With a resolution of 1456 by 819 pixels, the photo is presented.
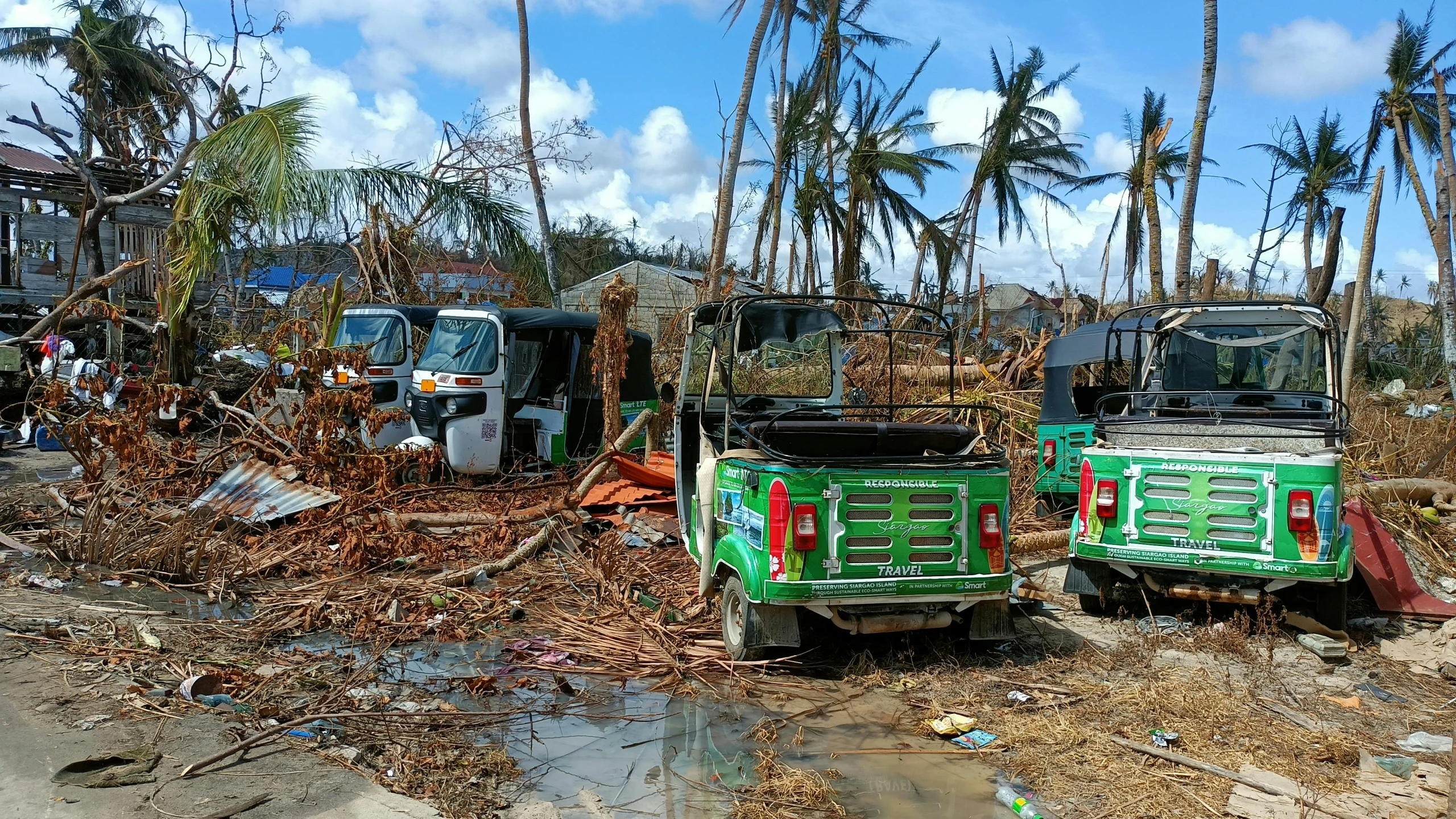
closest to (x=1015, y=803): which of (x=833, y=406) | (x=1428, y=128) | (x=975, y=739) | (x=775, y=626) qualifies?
(x=975, y=739)

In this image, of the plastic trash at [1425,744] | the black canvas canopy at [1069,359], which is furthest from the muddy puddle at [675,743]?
the black canvas canopy at [1069,359]

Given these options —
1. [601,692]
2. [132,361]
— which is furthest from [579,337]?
[132,361]

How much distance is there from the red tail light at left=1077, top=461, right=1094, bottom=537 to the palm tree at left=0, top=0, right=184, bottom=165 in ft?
82.9

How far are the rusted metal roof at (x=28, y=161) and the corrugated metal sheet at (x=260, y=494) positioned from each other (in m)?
16.5

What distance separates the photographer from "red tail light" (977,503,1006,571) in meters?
5.83

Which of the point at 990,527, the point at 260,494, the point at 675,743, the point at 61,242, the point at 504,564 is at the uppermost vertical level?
the point at 61,242

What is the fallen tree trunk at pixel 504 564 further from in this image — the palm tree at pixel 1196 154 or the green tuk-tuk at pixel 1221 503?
the palm tree at pixel 1196 154

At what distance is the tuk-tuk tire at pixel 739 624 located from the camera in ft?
18.5

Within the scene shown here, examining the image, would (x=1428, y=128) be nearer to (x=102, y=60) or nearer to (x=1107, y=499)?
(x=1107, y=499)

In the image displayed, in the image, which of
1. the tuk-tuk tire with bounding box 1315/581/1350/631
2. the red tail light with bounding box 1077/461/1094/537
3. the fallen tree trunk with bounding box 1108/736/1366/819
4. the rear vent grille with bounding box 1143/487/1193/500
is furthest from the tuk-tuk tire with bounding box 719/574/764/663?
the tuk-tuk tire with bounding box 1315/581/1350/631

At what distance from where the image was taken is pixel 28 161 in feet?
78.5

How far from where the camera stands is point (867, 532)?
5602 millimetres

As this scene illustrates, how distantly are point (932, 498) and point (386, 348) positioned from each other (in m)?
9.13

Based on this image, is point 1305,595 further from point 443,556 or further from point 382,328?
point 382,328
